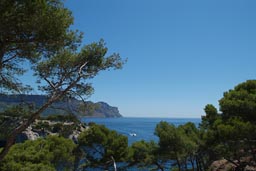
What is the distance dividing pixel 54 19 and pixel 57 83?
1.92m

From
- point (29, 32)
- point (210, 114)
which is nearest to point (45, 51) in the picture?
point (29, 32)

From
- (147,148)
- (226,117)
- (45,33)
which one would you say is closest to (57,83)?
(45,33)

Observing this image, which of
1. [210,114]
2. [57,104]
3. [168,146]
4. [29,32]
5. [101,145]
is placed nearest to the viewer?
[29,32]

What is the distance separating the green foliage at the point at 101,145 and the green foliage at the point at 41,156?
90 centimetres

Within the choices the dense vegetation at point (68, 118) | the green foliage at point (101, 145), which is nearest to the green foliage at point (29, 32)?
the dense vegetation at point (68, 118)

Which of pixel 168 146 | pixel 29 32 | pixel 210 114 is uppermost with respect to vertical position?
pixel 29 32

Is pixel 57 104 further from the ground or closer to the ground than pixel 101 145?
further from the ground

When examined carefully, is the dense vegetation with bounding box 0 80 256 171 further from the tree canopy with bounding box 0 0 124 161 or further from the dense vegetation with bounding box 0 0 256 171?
the tree canopy with bounding box 0 0 124 161

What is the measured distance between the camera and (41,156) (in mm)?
13688

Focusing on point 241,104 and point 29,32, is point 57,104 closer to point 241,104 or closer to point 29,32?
point 29,32

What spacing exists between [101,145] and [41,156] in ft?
13.8

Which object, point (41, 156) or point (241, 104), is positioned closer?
point (241, 104)

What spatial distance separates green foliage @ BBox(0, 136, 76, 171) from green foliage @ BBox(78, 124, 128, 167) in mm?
901

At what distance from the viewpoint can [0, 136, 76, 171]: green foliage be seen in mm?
12055
